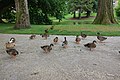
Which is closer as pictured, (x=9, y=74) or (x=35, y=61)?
(x=9, y=74)

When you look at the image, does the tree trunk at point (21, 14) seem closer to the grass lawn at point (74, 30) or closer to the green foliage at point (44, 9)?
the grass lawn at point (74, 30)

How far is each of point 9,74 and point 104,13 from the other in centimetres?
1420

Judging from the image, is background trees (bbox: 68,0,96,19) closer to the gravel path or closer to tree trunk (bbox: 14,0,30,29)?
tree trunk (bbox: 14,0,30,29)

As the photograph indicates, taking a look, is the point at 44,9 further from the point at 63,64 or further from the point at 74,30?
the point at 63,64

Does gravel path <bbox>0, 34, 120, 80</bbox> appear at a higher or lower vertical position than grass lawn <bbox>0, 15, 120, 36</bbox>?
lower

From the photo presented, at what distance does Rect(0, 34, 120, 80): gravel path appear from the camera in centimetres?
589

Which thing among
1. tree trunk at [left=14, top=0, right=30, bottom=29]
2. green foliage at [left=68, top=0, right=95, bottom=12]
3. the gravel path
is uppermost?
green foliage at [left=68, top=0, right=95, bottom=12]

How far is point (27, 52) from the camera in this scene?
8672mm

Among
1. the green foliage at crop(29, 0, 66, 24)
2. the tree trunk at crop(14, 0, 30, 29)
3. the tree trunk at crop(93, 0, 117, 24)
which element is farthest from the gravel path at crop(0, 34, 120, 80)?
the green foliage at crop(29, 0, 66, 24)

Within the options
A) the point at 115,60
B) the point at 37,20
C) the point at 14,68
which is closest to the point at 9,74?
the point at 14,68

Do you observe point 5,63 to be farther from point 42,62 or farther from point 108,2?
point 108,2

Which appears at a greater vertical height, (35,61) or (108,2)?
(108,2)

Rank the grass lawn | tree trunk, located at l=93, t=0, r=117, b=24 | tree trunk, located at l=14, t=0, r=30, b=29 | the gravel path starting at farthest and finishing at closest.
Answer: tree trunk, located at l=93, t=0, r=117, b=24 → tree trunk, located at l=14, t=0, r=30, b=29 → the grass lawn → the gravel path

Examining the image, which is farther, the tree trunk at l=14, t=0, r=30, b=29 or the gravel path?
the tree trunk at l=14, t=0, r=30, b=29
